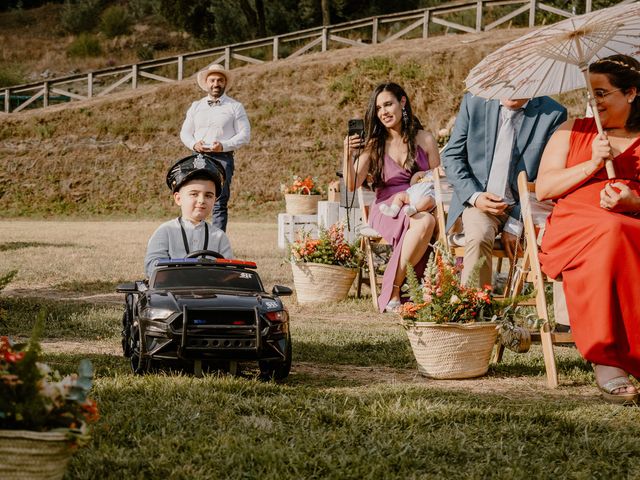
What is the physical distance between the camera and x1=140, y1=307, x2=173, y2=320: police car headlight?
497 centimetres

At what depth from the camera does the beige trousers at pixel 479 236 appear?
670 cm

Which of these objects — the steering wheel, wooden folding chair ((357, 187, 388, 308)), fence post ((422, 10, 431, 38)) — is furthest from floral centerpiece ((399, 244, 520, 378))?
fence post ((422, 10, 431, 38))

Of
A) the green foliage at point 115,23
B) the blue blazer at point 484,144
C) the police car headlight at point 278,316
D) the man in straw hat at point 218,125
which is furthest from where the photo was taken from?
the green foliage at point 115,23

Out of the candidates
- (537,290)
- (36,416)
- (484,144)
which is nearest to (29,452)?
Result: (36,416)

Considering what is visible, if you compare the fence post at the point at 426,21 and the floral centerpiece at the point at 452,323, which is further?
the fence post at the point at 426,21

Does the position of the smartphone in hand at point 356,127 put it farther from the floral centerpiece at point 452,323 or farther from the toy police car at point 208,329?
the toy police car at point 208,329

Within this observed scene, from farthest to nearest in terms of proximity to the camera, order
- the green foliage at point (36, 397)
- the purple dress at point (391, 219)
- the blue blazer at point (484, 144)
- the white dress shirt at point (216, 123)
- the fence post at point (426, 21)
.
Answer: the fence post at point (426, 21)
the white dress shirt at point (216, 123)
the purple dress at point (391, 219)
the blue blazer at point (484, 144)
the green foliage at point (36, 397)

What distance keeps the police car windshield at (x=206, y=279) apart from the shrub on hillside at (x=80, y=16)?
46479 millimetres

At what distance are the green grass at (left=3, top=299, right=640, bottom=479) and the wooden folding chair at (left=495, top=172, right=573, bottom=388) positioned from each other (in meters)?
0.17

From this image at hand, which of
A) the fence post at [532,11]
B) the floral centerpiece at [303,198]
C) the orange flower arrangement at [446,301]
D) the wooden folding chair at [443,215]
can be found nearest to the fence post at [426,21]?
the fence post at [532,11]

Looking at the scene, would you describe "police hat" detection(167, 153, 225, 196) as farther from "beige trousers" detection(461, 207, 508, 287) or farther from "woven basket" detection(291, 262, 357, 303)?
"woven basket" detection(291, 262, 357, 303)

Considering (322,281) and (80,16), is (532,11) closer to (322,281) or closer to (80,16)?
(322,281)

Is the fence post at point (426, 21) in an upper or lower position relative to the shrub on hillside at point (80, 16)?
lower

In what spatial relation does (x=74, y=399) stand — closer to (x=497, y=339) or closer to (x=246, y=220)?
(x=497, y=339)
